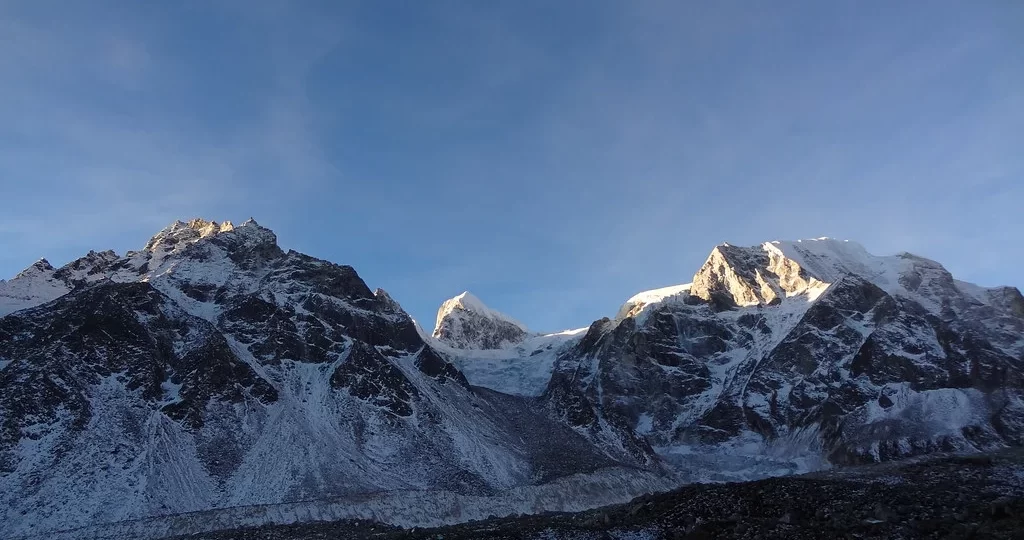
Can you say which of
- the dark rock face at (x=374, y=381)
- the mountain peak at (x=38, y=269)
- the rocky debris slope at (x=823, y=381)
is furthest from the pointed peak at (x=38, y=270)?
the rocky debris slope at (x=823, y=381)

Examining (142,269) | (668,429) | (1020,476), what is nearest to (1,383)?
(142,269)

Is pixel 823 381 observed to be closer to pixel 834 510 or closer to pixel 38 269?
pixel 834 510

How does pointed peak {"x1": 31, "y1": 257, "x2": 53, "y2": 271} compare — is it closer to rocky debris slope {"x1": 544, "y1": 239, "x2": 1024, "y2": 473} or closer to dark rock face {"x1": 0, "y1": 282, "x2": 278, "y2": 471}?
dark rock face {"x1": 0, "y1": 282, "x2": 278, "y2": 471}

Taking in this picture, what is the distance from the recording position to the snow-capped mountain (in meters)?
92.5

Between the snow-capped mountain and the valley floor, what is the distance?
139 feet

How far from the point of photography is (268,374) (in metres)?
125

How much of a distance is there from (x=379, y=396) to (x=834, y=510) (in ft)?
306

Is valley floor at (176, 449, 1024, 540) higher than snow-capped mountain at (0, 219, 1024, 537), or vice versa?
snow-capped mountain at (0, 219, 1024, 537)

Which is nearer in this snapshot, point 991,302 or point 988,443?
point 988,443

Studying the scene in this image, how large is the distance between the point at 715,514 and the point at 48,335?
109241 mm

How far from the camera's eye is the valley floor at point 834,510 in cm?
4050

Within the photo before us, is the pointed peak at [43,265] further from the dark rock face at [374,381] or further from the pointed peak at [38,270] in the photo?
the dark rock face at [374,381]

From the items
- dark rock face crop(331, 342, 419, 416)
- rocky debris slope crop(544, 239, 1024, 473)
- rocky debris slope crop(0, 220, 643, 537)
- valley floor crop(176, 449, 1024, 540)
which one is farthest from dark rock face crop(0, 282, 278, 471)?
rocky debris slope crop(544, 239, 1024, 473)

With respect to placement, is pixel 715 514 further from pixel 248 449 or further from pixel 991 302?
pixel 991 302
